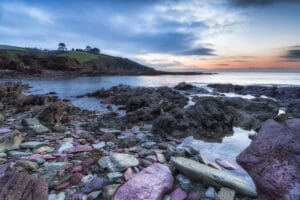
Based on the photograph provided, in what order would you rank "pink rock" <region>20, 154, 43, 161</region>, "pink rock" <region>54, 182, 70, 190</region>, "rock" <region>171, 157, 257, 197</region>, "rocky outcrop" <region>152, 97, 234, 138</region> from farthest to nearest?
1. "rocky outcrop" <region>152, 97, 234, 138</region>
2. "pink rock" <region>20, 154, 43, 161</region>
3. "rock" <region>171, 157, 257, 197</region>
4. "pink rock" <region>54, 182, 70, 190</region>

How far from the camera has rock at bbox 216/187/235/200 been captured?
4.27m

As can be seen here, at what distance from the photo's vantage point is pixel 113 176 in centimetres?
472

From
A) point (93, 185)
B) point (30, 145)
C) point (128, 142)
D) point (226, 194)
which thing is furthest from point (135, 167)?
point (30, 145)

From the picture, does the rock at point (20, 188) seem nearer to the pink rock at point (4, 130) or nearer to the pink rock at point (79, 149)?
the pink rock at point (79, 149)

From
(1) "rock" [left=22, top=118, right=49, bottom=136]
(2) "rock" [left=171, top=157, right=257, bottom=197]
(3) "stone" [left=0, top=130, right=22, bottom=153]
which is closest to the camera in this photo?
(2) "rock" [left=171, top=157, right=257, bottom=197]

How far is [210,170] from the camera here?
4992 mm

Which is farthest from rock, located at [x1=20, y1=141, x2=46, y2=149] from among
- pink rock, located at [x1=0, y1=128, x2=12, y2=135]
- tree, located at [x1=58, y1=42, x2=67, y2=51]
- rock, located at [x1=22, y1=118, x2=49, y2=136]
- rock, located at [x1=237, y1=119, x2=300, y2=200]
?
tree, located at [x1=58, y1=42, x2=67, y2=51]

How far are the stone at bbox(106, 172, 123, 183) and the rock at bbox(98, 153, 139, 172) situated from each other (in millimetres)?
152

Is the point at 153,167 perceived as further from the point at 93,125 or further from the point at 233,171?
the point at 93,125

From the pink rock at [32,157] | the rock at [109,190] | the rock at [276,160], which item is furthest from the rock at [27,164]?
the rock at [276,160]

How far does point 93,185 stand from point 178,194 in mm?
1607

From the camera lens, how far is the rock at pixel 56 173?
4.54 meters

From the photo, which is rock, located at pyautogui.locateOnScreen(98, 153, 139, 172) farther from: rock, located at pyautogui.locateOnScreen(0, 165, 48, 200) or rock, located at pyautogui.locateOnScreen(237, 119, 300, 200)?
rock, located at pyautogui.locateOnScreen(237, 119, 300, 200)

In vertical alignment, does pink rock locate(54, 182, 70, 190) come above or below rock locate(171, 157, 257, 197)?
below
